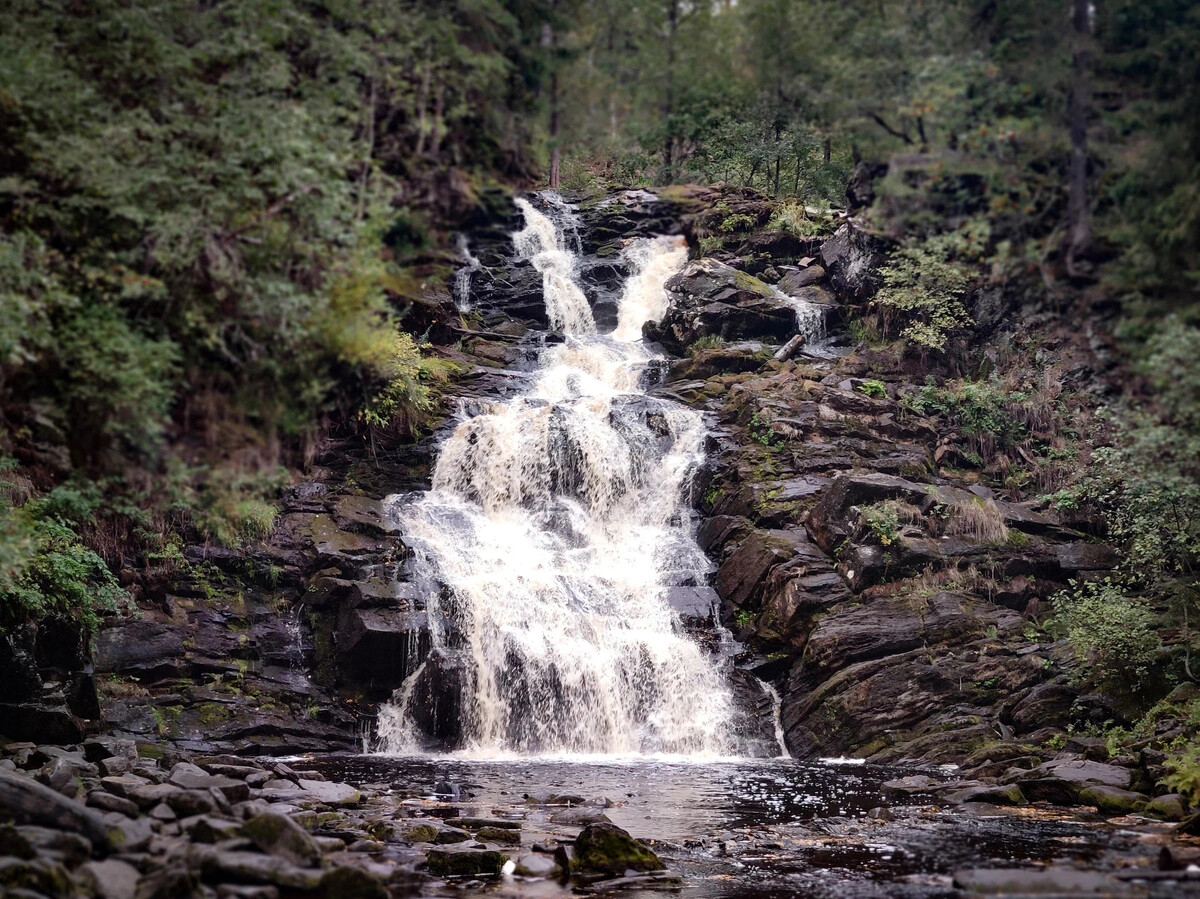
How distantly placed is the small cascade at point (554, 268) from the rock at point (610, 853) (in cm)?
2827

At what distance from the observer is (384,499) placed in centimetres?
2838

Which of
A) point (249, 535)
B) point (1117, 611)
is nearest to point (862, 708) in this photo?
point (1117, 611)

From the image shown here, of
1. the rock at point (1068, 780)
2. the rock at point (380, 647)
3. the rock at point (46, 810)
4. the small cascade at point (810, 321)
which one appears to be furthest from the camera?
the small cascade at point (810, 321)

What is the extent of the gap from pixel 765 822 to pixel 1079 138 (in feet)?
33.6

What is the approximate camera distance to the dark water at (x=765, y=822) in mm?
11148

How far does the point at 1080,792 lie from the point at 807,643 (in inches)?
346

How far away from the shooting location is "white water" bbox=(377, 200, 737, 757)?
22.8 meters

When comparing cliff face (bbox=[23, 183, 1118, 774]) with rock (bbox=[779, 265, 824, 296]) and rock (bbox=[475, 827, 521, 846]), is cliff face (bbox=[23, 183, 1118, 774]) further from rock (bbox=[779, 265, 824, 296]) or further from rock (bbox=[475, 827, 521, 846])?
rock (bbox=[475, 827, 521, 846])

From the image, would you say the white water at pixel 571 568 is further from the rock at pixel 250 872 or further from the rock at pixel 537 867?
the rock at pixel 250 872

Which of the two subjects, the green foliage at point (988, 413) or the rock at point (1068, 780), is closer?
the rock at point (1068, 780)

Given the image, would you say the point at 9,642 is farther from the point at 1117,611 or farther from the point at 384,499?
the point at 1117,611

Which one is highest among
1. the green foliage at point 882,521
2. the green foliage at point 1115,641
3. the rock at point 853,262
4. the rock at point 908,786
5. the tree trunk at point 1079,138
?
the rock at point 853,262

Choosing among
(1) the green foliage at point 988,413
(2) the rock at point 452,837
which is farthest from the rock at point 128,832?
(1) the green foliage at point 988,413

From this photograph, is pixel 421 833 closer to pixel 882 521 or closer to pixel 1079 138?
pixel 1079 138
